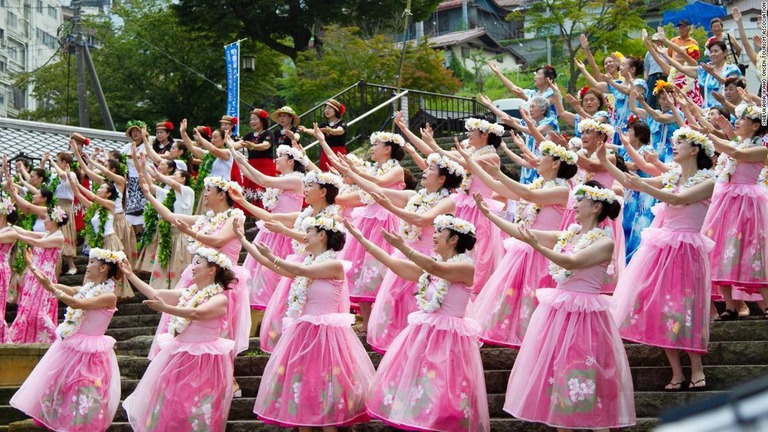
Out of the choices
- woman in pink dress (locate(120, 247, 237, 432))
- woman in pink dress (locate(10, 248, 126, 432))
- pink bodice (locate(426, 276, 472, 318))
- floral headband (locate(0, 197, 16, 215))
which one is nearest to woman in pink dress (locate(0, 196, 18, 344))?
floral headband (locate(0, 197, 16, 215))

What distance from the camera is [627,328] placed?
7512 mm

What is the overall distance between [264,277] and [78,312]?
2.19 m

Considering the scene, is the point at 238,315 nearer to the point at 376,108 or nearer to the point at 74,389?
the point at 74,389

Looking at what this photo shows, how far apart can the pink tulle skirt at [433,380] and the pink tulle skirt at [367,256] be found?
96.0 inches

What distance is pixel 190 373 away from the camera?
7867 millimetres

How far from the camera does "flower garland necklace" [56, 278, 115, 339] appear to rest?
8.83 m

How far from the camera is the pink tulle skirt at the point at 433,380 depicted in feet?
22.2

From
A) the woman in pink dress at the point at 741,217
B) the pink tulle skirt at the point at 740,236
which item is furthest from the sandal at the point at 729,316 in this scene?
the pink tulle skirt at the point at 740,236

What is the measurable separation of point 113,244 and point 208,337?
636cm

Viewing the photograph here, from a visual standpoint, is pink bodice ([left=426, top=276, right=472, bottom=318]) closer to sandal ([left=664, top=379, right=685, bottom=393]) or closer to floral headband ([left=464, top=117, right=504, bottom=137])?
sandal ([left=664, top=379, right=685, bottom=393])

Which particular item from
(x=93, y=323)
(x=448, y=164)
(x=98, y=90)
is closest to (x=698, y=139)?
(x=448, y=164)

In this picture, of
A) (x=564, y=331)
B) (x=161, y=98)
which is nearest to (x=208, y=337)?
(x=564, y=331)

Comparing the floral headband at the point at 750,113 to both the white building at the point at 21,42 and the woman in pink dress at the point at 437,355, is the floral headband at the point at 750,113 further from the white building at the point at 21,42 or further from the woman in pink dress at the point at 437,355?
the white building at the point at 21,42

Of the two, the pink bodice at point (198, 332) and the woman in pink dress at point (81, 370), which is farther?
the woman in pink dress at point (81, 370)
